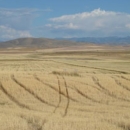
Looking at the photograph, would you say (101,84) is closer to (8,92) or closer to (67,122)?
(8,92)

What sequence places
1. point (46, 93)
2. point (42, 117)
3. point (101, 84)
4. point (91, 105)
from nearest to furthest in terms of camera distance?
point (42, 117) → point (91, 105) → point (46, 93) → point (101, 84)

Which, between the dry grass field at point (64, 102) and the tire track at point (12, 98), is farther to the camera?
the tire track at point (12, 98)

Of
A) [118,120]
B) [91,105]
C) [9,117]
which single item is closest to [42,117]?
[9,117]

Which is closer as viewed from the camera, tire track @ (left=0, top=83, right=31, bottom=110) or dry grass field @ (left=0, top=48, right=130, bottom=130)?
dry grass field @ (left=0, top=48, right=130, bottom=130)

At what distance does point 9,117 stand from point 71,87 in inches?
452

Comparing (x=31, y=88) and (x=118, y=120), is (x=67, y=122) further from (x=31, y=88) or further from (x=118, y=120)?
(x=31, y=88)

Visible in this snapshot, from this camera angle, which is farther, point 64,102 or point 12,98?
point 12,98

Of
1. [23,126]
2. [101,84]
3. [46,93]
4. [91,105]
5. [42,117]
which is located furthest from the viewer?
[101,84]

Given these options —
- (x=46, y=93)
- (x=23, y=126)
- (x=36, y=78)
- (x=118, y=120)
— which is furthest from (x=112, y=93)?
(x=23, y=126)

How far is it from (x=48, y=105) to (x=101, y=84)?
750 cm

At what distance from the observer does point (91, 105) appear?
90.3ft

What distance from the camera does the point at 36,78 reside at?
35.0 meters

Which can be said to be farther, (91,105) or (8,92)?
(8,92)

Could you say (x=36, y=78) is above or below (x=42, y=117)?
above
